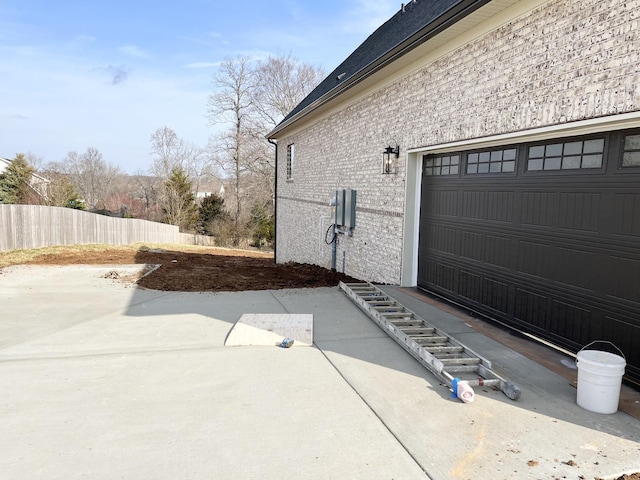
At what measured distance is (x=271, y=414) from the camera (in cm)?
344

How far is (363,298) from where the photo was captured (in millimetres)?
6941

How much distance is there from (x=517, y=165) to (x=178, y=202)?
34869 millimetres

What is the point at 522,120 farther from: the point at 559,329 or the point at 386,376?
the point at 386,376

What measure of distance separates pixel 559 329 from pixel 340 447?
3217 mm

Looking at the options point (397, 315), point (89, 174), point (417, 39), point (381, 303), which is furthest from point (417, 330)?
point (89, 174)

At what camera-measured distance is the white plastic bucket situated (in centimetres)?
336

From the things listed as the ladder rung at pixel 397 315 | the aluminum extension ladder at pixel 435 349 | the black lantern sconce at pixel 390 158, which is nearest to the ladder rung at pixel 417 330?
the aluminum extension ladder at pixel 435 349

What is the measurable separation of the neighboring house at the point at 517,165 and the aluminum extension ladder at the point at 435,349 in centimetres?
120

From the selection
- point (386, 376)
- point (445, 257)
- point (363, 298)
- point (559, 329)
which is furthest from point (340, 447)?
point (445, 257)

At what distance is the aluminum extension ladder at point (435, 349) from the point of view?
12.8 feet

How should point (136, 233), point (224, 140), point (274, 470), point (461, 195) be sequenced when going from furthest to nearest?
point (224, 140) < point (136, 233) < point (461, 195) < point (274, 470)

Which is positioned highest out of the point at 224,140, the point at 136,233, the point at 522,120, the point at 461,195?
the point at 224,140

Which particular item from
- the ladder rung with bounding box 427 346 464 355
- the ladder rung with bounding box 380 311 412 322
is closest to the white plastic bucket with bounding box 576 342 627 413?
the ladder rung with bounding box 427 346 464 355

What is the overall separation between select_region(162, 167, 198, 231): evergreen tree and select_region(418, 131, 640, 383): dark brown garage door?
33116 millimetres
